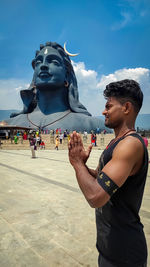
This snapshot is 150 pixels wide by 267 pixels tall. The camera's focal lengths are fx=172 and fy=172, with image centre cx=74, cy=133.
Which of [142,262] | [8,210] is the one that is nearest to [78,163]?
[142,262]

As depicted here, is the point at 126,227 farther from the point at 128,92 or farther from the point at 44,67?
the point at 44,67

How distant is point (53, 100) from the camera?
34375 mm

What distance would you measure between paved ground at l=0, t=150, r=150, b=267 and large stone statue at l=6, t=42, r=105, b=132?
28.3 meters

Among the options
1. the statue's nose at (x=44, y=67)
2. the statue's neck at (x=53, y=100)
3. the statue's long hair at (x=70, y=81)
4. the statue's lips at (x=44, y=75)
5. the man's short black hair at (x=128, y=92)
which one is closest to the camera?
the man's short black hair at (x=128, y=92)

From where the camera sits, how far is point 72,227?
7.66ft

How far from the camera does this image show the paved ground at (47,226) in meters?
1.75

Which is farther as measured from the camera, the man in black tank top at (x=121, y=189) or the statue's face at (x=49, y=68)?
the statue's face at (x=49, y=68)

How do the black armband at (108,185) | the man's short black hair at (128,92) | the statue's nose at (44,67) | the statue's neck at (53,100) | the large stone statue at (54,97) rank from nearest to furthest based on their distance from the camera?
the black armband at (108,185), the man's short black hair at (128,92), the statue's nose at (44,67), the large stone statue at (54,97), the statue's neck at (53,100)

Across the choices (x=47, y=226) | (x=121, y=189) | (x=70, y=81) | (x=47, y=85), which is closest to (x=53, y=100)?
(x=47, y=85)

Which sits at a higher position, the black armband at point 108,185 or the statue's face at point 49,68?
the statue's face at point 49,68

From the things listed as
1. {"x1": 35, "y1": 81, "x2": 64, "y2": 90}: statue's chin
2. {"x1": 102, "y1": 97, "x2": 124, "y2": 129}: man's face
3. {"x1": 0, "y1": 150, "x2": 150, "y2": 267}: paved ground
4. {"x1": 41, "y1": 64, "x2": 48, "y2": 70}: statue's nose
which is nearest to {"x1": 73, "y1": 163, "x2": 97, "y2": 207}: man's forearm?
{"x1": 102, "y1": 97, "x2": 124, "y2": 129}: man's face

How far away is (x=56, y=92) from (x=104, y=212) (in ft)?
113

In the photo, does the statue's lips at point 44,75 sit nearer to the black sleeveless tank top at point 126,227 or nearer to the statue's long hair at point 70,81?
the statue's long hair at point 70,81

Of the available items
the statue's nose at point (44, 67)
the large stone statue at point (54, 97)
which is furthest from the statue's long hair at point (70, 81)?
the statue's nose at point (44, 67)
